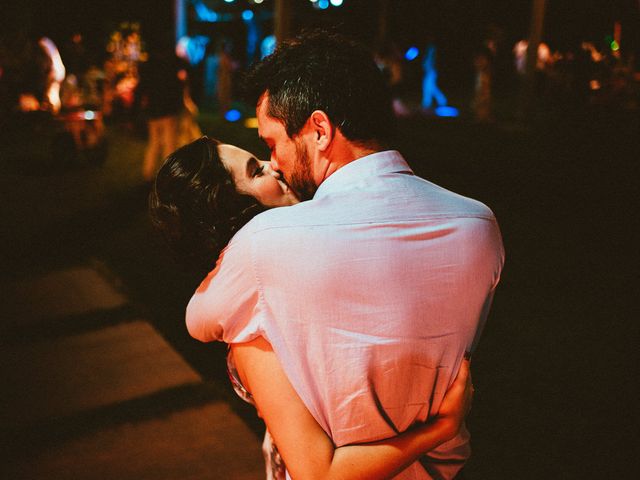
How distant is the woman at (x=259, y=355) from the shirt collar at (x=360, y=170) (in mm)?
305

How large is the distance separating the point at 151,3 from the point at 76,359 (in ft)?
60.2

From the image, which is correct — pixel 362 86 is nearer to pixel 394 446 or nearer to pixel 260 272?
pixel 260 272

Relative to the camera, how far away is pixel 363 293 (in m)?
0.95

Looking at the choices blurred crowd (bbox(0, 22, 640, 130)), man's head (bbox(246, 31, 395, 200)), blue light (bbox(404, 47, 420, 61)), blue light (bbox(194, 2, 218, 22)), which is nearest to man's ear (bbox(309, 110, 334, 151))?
man's head (bbox(246, 31, 395, 200))

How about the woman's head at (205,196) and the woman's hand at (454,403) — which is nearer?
the woman's hand at (454,403)

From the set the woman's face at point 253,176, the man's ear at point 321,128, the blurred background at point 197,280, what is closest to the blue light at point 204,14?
the blurred background at point 197,280

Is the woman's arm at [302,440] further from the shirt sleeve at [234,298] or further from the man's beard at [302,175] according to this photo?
the man's beard at [302,175]

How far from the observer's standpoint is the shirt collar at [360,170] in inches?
43.0

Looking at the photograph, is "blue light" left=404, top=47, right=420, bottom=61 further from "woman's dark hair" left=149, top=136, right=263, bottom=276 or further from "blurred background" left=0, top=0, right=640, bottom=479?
"woman's dark hair" left=149, top=136, right=263, bottom=276

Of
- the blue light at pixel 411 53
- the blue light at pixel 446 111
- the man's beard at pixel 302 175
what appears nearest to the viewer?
the man's beard at pixel 302 175

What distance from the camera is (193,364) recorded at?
3.84 metres

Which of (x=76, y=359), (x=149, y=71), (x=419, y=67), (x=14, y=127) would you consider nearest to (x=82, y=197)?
(x=149, y=71)

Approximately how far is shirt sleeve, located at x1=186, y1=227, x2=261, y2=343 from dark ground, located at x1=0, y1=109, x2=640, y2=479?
2.31 m

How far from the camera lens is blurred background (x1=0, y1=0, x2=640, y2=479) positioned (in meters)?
3.11
